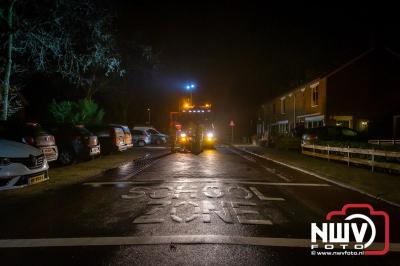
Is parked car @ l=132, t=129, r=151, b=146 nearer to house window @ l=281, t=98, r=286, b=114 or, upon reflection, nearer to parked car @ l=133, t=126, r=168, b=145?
parked car @ l=133, t=126, r=168, b=145

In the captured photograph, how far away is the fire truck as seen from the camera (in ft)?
85.1

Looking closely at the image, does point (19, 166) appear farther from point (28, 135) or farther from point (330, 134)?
point (330, 134)

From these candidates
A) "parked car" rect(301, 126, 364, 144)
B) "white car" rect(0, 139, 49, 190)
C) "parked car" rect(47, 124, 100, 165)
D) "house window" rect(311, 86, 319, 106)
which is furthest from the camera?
"house window" rect(311, 86, 319, 106)

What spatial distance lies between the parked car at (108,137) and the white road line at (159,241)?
16.0m

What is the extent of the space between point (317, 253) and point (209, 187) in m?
5.54

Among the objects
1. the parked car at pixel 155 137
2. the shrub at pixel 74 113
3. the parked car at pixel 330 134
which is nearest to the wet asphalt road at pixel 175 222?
the parked car at pixel 330 134

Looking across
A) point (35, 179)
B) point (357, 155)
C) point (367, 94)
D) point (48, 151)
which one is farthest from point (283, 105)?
point (35, 179)

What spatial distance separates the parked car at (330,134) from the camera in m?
24.6

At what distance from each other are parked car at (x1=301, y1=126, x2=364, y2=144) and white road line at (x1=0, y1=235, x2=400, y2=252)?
63.6 ft

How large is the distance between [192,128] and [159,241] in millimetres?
20228

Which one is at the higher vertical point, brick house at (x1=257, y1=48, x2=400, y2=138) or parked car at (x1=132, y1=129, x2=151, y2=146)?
brick house at (x1=257, y1=48, x2=400, y2=138)

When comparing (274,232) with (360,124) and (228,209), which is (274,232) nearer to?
(228,209)

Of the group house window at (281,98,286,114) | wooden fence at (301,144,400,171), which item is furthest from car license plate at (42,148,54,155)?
house window at (281,98,286,114)

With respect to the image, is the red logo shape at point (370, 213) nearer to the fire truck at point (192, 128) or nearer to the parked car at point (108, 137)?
the parked car at point (108, 137)
